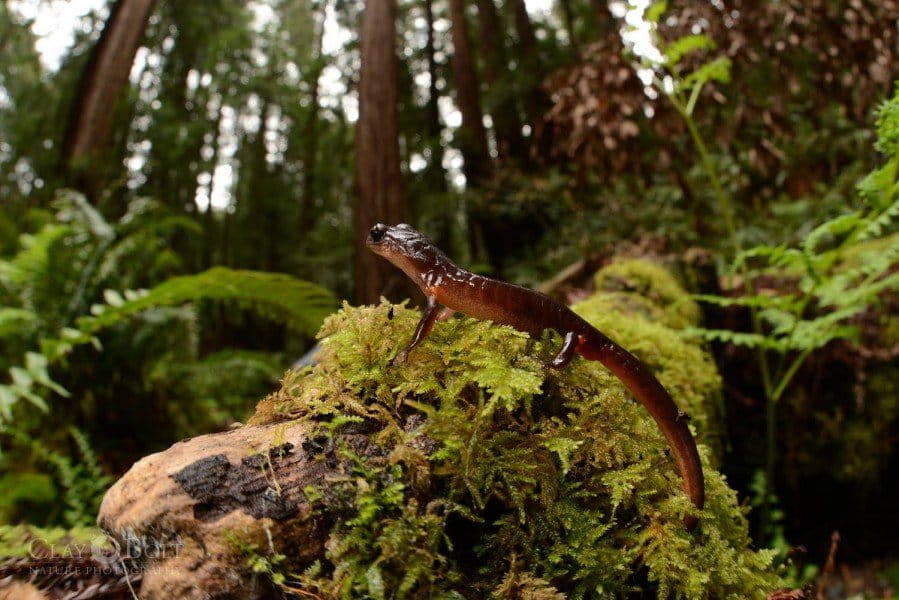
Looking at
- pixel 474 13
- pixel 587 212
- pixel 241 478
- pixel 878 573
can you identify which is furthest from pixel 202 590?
pixel 474 13

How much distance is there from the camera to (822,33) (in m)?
6.21

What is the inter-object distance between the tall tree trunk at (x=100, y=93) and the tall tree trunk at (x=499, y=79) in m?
6.57

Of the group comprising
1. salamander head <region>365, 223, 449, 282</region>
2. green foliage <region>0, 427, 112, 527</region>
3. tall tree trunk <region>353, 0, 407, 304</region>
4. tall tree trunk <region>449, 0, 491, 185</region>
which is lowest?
green foliage <region>0, 427, 112, 527</region>

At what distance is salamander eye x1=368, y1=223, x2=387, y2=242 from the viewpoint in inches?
73.0

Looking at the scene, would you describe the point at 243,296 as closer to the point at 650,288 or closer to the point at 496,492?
the point at 650,288

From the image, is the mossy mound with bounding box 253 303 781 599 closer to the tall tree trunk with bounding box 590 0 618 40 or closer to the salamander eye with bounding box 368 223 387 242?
the salamander eye with bounding box 368 223 387 242

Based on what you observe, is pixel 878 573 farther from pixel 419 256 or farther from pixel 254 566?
pixel 254 566

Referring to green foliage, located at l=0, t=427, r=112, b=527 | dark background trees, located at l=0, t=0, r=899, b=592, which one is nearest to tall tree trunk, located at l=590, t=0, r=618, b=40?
dark background trees, located at l=0, t=0, r=899, b=592

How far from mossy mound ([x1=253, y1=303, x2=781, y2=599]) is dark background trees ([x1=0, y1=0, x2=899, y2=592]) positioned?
2612 mm

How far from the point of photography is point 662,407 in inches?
58.6

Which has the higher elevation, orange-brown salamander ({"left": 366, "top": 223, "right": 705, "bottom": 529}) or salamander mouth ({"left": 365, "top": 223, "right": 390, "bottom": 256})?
salamander mouth ({"left": 365, "top": 223, "right": 390, "bottom": 256})

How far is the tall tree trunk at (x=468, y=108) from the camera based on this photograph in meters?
10.5

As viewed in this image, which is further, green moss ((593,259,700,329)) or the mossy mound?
green moss ((593,259,700,329))

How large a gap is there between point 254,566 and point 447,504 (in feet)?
1.48
